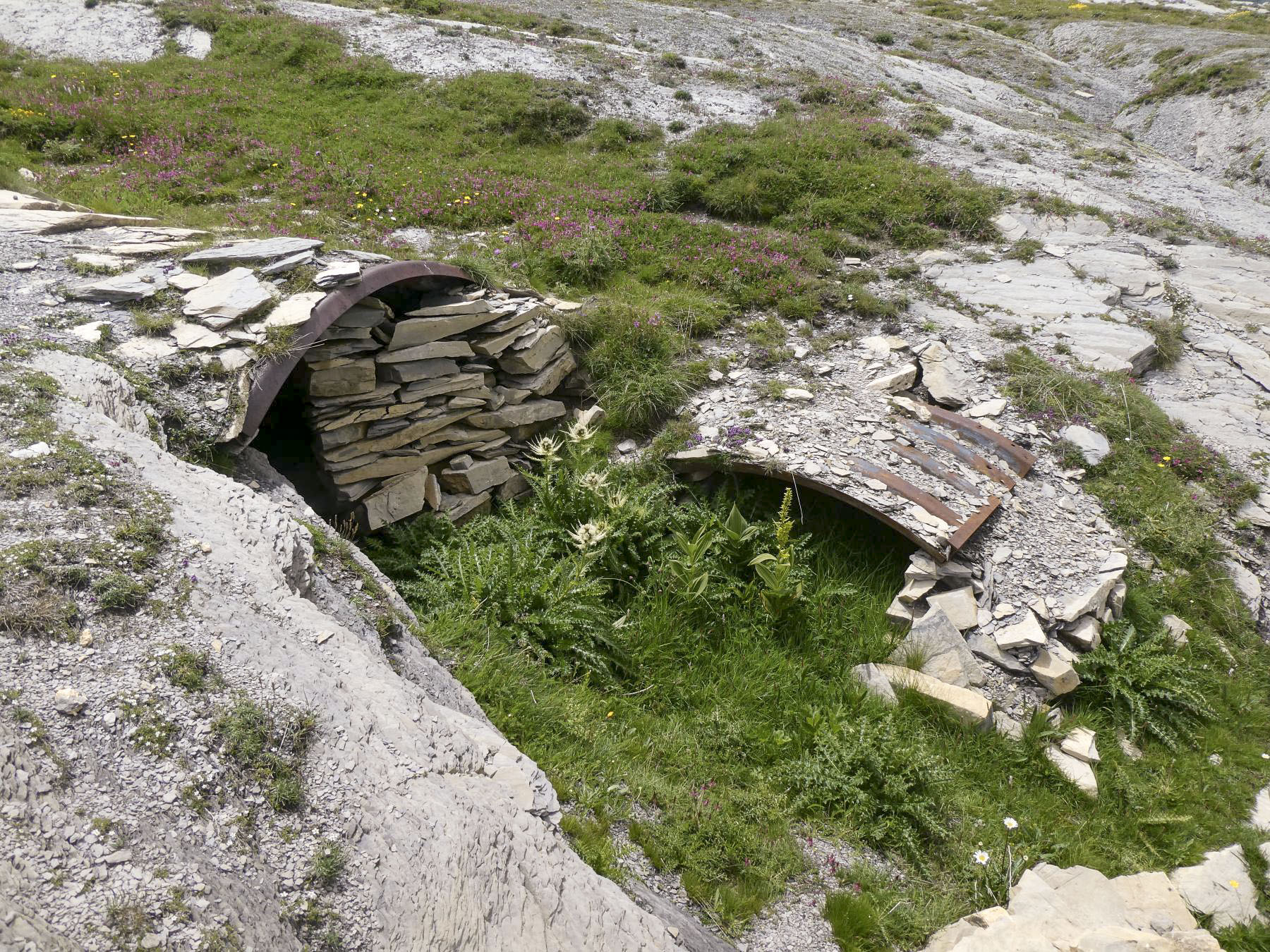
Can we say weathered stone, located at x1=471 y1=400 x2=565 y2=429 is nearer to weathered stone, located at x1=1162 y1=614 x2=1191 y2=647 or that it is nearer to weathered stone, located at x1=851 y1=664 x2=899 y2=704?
weathered stone, located at x1=851 y1=664 x2=899 y2=704

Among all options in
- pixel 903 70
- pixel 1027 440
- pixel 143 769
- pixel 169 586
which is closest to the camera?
pixel 143 769

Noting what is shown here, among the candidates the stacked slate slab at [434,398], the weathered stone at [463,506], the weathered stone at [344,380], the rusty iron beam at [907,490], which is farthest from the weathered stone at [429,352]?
the rusty iron beam at [907,490]

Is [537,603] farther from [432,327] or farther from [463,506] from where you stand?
[432,327]

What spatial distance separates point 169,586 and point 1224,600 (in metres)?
8.90

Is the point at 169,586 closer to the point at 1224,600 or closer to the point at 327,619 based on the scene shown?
the point at 327,619

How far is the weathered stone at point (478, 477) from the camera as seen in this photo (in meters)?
7.95

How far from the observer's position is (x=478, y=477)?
8062 millimetres

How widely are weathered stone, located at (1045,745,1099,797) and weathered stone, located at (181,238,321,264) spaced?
321 inches

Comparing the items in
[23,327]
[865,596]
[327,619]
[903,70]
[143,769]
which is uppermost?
[903,70]

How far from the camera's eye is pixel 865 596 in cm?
694

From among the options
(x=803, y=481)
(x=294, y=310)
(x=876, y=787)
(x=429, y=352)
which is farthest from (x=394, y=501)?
(x=876, y=787)

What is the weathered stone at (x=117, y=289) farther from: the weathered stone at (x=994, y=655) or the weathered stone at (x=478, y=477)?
the weathered stone at (x=994, y=655)

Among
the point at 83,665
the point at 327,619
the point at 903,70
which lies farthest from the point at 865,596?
the point at 903,70

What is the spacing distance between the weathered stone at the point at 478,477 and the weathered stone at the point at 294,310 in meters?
2.44
